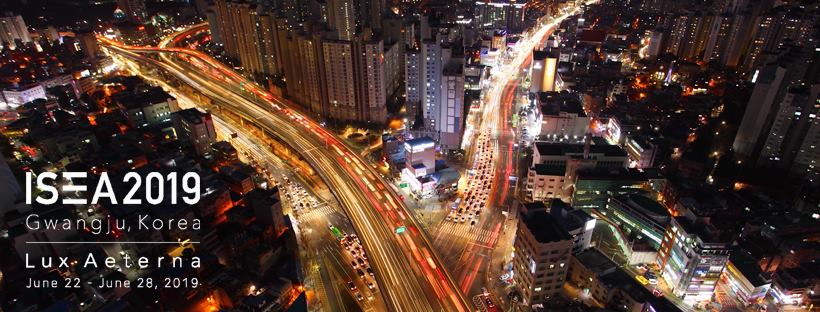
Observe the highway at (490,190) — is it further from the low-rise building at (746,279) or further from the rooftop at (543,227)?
the low-rise building at (746,279)

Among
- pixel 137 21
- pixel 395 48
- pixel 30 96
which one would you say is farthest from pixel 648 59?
pixel 137 21

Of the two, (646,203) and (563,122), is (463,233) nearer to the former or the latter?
(646,203)

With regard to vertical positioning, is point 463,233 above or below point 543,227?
below

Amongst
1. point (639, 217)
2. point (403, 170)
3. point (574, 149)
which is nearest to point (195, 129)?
point (403, 170)

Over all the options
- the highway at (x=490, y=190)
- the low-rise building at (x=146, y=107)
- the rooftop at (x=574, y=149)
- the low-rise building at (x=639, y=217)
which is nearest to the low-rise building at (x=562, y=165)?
the rooftop at (x=574, y=149)

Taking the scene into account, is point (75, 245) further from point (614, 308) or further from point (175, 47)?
point (175, 47)

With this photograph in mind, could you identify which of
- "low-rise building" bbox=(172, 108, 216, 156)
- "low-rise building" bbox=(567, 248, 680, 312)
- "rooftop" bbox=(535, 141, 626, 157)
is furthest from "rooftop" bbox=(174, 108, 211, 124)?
"low-rise building" bbox=(567, 248, 680, 312)
